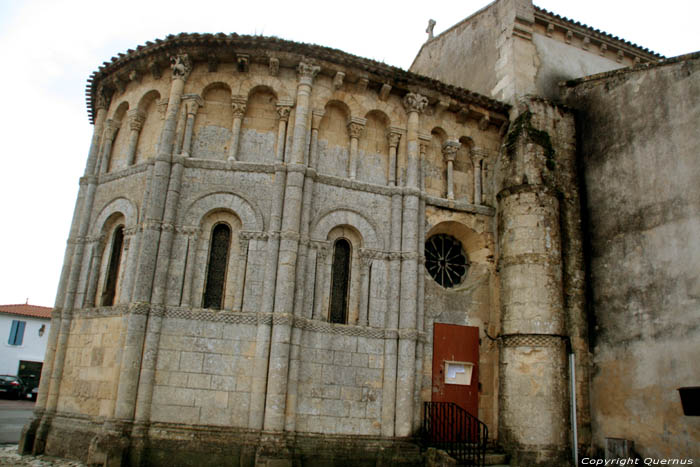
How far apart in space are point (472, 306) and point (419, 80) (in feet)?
18.1

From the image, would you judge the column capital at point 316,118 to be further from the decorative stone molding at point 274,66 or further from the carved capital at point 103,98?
the carved capital at point 103,98

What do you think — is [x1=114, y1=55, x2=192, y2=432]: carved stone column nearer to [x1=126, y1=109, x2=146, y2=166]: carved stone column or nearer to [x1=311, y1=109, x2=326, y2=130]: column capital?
[x1=126, y1=109, x2=146, y2=166]: carved stone column

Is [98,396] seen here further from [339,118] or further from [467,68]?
[467,68]

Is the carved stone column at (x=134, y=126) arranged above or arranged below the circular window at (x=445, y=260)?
above

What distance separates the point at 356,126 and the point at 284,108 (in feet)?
5.73

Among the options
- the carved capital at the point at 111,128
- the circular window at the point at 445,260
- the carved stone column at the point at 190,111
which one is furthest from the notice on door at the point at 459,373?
the carved capital at the point at 111,128

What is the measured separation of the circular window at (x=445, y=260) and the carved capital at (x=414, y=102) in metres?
3.14

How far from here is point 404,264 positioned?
1293cm

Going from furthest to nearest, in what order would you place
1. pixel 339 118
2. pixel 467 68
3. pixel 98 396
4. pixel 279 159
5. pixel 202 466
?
1. pixel 467 68
2. pixel 339 118
3. pixel 279 159
4. pixel 98 396
5. pixel 202 466

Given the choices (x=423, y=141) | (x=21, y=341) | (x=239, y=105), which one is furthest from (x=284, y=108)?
(x=21, y=341)

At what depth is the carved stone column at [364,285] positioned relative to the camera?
41.2ft

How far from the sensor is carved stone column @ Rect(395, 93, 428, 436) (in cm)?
1203

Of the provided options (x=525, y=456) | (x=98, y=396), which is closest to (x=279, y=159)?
(x=98, y=396)

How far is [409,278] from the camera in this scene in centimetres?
1280
